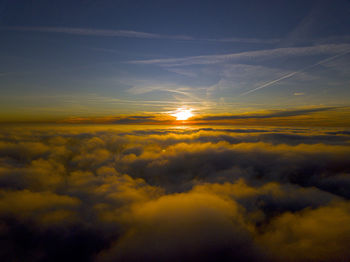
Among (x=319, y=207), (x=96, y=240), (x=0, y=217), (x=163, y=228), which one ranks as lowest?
(x=96, y=240)

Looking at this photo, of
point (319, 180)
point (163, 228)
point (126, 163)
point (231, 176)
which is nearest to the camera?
point (163, 228)

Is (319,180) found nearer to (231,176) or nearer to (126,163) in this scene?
(231,176)

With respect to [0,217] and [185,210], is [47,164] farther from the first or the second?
[185,210]

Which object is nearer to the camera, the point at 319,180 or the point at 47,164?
the point at 319,180

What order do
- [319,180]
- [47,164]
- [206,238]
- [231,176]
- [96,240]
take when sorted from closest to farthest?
[206,238] < [96,240] < [231,176] < [319,180] < [47,164]

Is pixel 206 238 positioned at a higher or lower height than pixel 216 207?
lower

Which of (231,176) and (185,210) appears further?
(231,176)

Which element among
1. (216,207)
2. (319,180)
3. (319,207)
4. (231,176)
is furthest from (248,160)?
(216,207)

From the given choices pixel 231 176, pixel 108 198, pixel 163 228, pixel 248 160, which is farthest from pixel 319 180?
pixel 108 198

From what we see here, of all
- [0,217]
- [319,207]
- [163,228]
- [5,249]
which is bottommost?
[5,249]
